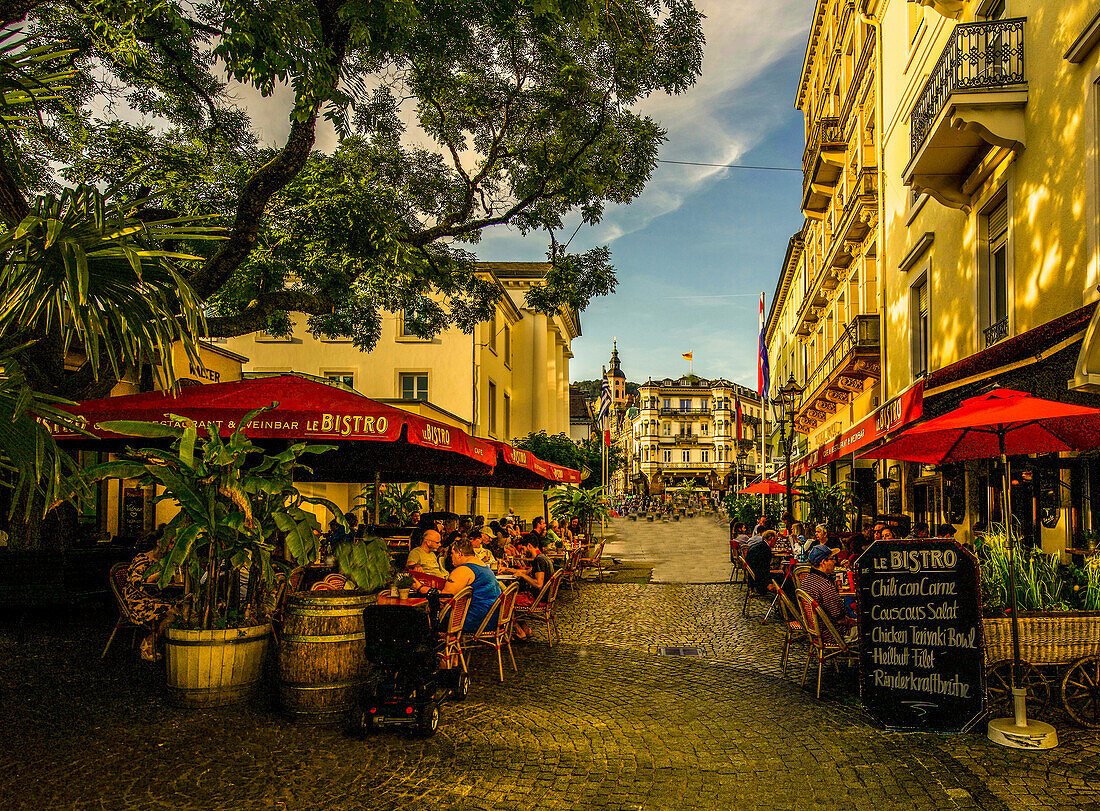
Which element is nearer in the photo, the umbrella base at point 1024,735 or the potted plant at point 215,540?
the umbrella base at point 1024,735

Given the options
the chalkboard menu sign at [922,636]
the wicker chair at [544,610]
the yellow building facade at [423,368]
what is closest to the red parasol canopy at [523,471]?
the wicker chair at [544,610]

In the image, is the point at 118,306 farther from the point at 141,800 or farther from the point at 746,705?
the point at 746,705

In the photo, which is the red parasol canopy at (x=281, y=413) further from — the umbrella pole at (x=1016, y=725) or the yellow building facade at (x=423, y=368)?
the yellow building facade at (x=423, y=368)

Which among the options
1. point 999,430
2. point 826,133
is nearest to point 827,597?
point 999,430

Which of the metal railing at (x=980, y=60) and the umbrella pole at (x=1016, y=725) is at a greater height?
the metal railing at (x=980, y=60)

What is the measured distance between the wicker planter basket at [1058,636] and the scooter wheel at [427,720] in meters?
4.08

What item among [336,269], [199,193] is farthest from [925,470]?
[199,193]

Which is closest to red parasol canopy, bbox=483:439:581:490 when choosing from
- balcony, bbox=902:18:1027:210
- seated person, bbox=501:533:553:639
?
seated person, bbox=501:533:553:639

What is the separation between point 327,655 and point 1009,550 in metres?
5.24

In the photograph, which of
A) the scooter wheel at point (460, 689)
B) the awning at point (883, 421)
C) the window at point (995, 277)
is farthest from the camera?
the window at point (995, 277)

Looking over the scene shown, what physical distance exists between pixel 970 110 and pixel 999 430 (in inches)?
222

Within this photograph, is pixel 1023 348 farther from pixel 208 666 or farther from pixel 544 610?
pixel 208 666

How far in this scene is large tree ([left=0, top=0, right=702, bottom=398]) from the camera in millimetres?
8281

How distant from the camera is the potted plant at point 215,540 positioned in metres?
5.77
